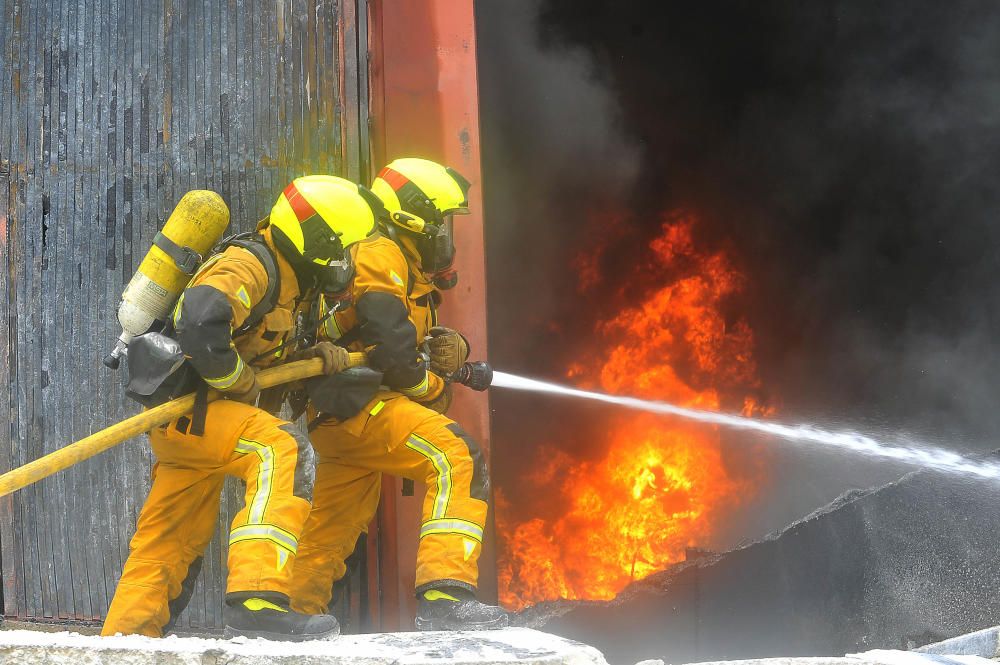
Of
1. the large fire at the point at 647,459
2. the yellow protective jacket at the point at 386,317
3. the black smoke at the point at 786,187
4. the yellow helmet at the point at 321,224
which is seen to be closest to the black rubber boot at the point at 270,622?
the yellow protective jacket at the point at 386,317

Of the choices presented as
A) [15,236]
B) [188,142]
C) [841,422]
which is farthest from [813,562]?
[15,236]

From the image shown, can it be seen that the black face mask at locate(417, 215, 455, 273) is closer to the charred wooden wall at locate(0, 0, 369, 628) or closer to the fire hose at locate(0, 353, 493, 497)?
the fire hose at locate(0, 353, 493, 497)

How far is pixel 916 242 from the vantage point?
26.6ft

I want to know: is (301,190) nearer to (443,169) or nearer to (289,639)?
(443,169)

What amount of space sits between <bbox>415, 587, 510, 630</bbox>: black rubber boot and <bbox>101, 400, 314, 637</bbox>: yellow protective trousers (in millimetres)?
631

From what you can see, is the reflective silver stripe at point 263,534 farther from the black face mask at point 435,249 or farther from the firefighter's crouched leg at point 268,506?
the black face mask at point 435,249

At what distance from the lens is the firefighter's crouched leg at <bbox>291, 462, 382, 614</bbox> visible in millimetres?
4621

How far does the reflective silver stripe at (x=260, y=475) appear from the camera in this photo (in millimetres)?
3537

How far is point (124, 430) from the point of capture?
3.58 m

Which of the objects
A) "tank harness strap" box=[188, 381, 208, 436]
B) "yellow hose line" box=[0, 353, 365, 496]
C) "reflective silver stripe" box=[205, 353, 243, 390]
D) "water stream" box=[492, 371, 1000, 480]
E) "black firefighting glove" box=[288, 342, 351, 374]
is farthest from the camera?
"water stream" box=[492, 371, 1000, 480]

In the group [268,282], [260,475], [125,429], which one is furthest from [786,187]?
[125,429]

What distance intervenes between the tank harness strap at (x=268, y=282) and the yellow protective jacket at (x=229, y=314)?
0.06 feet

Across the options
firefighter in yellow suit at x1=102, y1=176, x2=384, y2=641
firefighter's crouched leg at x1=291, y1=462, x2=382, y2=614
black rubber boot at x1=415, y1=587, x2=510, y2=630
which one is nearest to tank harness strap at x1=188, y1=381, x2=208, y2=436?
firefighter in yellow suit at x1=102, y1=176, x2=384, y2=641

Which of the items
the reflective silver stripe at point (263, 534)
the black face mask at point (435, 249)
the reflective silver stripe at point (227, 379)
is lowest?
the reflective silver stripe at point (263, 534)
